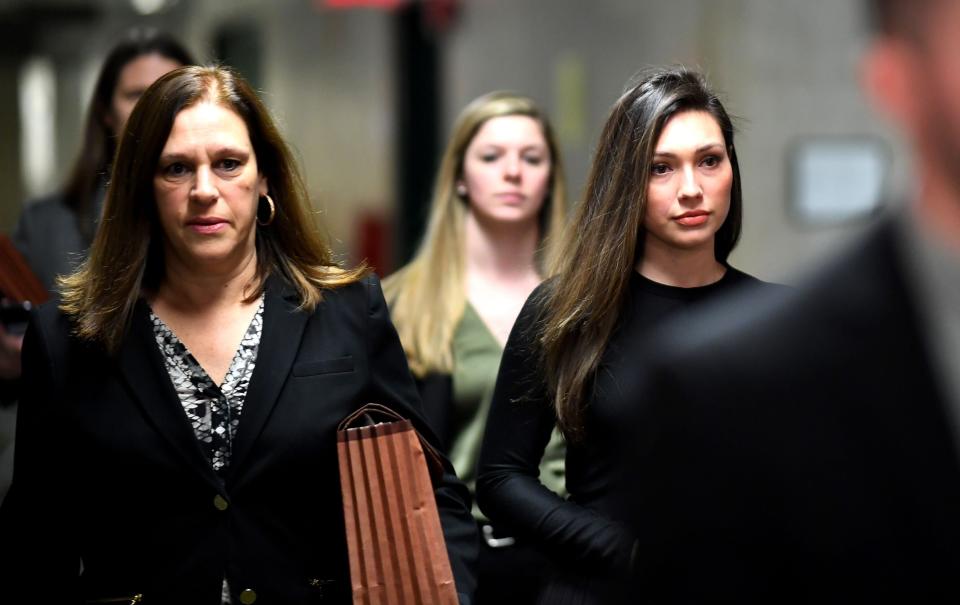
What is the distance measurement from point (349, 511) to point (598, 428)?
1.80 feet

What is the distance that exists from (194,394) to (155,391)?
0.26ft

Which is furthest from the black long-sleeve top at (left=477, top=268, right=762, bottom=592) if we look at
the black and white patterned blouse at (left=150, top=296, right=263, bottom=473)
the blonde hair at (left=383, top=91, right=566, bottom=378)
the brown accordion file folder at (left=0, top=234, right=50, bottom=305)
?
the brown accordion file folder at (left=0, top=234, right=50, bottom=305)

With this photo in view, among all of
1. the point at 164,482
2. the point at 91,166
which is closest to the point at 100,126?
the point at 91,166

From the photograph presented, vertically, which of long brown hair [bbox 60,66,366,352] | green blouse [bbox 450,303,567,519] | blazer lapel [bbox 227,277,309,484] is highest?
long brown hair [bbox 60,66,366,352]

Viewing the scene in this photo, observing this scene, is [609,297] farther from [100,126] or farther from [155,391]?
[100,126]

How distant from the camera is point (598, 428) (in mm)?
2904

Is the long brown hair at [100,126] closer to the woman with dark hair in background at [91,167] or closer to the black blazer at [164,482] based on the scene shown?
the woman with dark hair in background at [91,167]

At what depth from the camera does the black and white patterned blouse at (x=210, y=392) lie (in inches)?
110

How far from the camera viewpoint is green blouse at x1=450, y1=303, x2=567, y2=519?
4078 millimetres

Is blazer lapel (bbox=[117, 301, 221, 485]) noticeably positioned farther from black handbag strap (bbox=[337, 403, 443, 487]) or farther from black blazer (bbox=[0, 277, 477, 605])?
black handbag strap (bbox=[337, 403, 443, 487])

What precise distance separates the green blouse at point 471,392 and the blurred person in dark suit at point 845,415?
8.79 feet

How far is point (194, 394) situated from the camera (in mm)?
2828

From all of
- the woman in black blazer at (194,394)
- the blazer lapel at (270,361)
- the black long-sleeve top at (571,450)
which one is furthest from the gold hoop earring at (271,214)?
the black long-sleeve top at (571,450)

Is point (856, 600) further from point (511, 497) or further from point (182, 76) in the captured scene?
point (182, 76)
